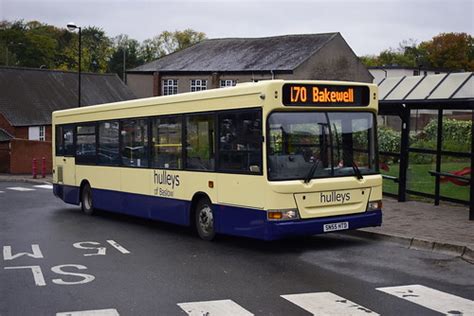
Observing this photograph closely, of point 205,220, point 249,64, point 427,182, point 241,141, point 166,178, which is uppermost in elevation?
point 249,64

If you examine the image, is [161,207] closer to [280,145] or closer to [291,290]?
[280,145]

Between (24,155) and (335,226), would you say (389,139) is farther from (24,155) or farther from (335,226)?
(24,155)

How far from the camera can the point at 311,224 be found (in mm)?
11141

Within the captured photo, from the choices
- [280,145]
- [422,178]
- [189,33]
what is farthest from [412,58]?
[280,145]

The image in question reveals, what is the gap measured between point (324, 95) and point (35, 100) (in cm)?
5015

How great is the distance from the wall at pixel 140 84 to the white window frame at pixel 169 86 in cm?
190

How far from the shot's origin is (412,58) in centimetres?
10688

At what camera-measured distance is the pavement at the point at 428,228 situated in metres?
11.3

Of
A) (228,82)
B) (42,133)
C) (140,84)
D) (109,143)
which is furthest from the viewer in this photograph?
(140,84)

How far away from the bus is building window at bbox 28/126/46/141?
42.3 m

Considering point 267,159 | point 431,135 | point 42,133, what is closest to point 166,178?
point 267,159

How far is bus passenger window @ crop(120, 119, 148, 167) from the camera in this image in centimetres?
1491

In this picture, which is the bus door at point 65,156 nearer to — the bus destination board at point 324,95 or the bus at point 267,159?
the bus at point 267,159

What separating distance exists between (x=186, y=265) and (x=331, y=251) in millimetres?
2564
